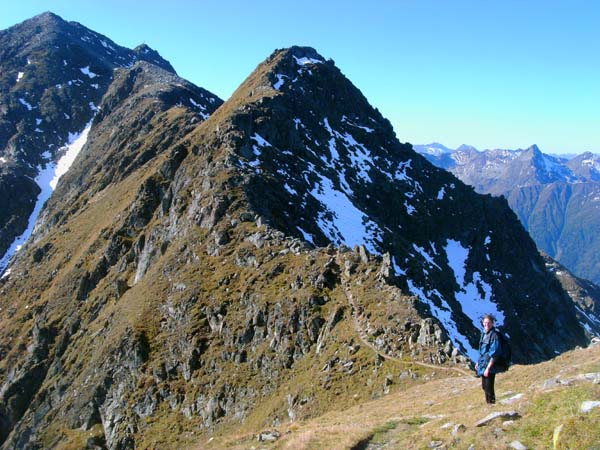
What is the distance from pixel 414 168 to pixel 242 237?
8183 centimetres

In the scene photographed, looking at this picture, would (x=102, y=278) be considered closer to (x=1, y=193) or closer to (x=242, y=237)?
(x=242, y=237)

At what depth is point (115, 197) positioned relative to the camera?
348 ft

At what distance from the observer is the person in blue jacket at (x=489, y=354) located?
17031 millimetres

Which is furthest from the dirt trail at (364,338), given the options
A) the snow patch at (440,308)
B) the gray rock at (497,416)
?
the snow patch at (440,308)

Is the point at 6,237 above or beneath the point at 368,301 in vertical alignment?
above

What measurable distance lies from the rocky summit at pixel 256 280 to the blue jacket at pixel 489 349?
15208mm

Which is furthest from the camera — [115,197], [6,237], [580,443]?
[6,237]

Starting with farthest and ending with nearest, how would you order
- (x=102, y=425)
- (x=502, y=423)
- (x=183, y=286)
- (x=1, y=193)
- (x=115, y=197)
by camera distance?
(x=1, y=193)
(x=115, y=197)
(x=183, y=286)
(x=102, y=425)
(x=502, y=423)

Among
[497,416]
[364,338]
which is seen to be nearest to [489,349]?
[497,416]

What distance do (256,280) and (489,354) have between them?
36.2 metres

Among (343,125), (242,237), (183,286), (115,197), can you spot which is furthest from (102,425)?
(343,125)

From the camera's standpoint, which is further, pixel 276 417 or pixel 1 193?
pixel 1 193

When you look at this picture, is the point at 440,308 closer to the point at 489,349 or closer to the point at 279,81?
the point at 489,349

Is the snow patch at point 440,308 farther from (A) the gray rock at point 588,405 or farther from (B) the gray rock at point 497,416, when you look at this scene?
(A) the gray rock at point 588,405
